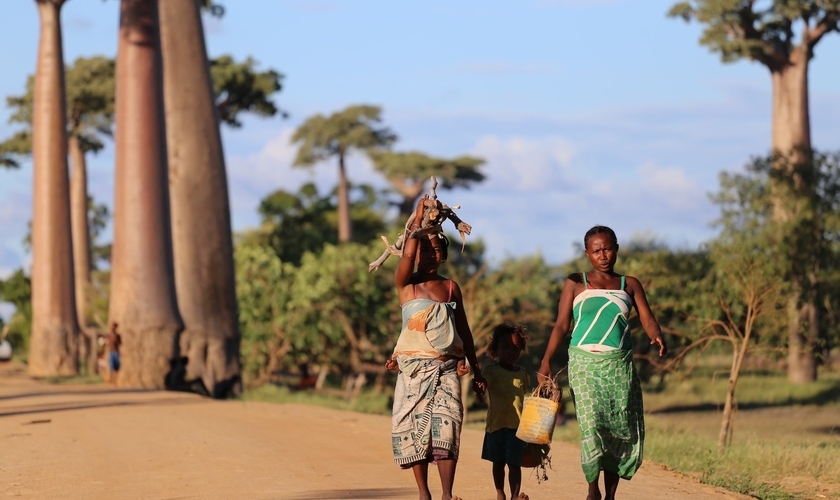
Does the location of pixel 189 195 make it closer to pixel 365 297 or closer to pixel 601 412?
pixel 365 297

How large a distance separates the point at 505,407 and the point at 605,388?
0.76m

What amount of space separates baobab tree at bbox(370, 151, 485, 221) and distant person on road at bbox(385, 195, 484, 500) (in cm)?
4189

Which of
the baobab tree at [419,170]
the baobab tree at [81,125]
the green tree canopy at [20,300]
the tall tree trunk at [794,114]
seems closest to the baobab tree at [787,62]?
the tall tree trunk at [794,114]

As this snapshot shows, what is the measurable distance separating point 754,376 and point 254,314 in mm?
17848

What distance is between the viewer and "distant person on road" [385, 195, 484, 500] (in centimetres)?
681

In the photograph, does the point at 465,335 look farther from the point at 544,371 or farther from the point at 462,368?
the point at 544,371

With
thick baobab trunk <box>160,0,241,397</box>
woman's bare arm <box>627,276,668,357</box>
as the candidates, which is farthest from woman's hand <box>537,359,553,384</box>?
thick baobab trunk <box>160,0,241,397</box>

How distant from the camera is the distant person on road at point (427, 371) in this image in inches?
268

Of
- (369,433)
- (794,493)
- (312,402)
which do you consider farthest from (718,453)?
(312,402)

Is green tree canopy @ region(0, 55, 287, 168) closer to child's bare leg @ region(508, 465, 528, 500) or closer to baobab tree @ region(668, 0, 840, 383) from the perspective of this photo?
baobab tree @ region(668, 0, 840, 383)

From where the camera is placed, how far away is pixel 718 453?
39.0ft

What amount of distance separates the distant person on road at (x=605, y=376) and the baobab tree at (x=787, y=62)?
2838 centimetres

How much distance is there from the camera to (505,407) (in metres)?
7.31

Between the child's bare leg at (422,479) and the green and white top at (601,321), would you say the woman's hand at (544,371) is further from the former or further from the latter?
the child's bare leg at (422,479)
